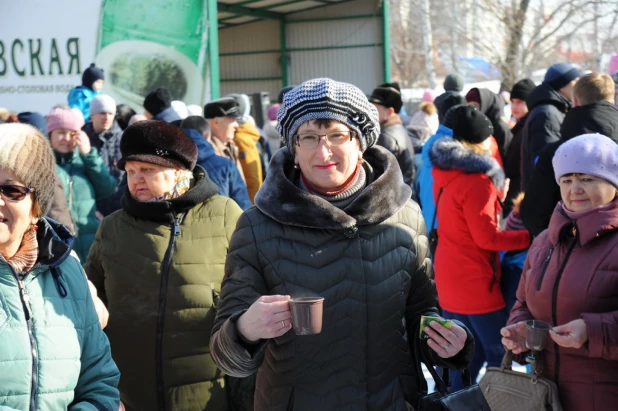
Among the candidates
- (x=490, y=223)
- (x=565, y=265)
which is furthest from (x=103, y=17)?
(x=565, y=265)

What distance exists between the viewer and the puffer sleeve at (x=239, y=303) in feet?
8.86

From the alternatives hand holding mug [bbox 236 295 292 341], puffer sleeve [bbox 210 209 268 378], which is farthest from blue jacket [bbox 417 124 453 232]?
hand holding mug [bbox 236 295 292 341]

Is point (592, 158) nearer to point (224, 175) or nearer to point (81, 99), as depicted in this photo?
point (224, 175)

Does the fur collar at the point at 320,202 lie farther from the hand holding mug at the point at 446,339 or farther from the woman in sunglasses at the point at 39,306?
the woman in sunglasses at the point at 39,306

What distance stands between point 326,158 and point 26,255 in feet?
3.32

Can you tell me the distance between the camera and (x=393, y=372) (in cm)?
290

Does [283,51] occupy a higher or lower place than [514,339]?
higher

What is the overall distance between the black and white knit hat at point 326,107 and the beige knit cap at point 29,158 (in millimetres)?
805

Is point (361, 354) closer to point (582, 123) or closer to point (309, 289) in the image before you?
point (309, 289)

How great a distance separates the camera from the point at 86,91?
35.6 ft

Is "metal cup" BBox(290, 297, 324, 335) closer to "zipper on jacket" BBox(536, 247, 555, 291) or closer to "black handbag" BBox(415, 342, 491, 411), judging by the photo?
"black handbag" BBox(415, 342, 491, 411)

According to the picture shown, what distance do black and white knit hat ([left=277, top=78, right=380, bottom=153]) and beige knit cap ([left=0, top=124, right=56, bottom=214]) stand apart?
81cm

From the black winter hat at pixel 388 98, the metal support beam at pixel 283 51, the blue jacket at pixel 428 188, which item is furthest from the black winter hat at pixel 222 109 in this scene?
the metal support beam at pixel 283 51

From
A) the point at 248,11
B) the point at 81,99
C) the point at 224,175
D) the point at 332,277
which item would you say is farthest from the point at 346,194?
the point at 248,11
